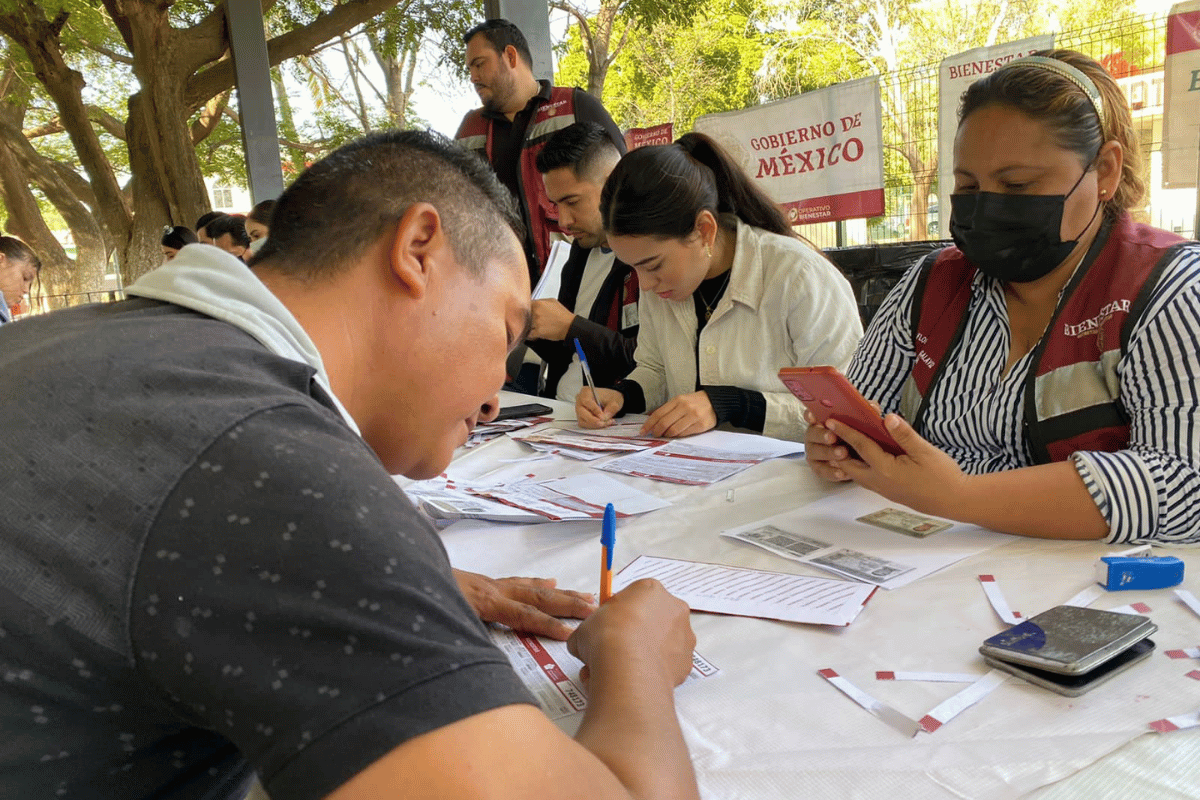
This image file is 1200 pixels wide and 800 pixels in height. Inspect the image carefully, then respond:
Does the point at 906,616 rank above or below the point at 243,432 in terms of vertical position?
below

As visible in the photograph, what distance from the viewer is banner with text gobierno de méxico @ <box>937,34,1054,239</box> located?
207 inches

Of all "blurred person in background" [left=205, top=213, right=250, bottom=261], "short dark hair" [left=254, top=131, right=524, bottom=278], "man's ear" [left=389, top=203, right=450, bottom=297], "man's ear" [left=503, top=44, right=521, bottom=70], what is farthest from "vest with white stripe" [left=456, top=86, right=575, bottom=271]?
"man's ear" [left=389, top=203, right=450, bottom=297]

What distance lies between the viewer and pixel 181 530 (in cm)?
49

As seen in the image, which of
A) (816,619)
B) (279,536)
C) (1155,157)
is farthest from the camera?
(1155,157)

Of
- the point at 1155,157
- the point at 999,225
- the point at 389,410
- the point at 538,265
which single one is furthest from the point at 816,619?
the point at 1155,157

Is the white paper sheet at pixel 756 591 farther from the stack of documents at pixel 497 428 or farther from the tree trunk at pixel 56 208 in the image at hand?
the tree trunk at pixel 56 208

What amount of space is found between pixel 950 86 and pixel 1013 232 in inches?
189

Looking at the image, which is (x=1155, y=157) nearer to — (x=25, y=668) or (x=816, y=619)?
(x=816, y=619)

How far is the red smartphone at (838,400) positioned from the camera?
4.39 feet

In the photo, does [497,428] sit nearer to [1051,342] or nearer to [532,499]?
[532,499]

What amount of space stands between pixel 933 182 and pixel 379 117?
4.93 metres

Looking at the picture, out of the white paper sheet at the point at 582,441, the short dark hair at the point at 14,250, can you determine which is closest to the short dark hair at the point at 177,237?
the short dark hair at the point at 14,250

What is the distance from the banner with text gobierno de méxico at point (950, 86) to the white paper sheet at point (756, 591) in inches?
182

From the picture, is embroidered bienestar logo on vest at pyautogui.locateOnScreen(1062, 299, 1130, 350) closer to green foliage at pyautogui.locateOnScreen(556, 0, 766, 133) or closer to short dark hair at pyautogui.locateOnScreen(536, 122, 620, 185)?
short dark hair at pyautogui.locateOnScreen(536, 122, 620, 185)
